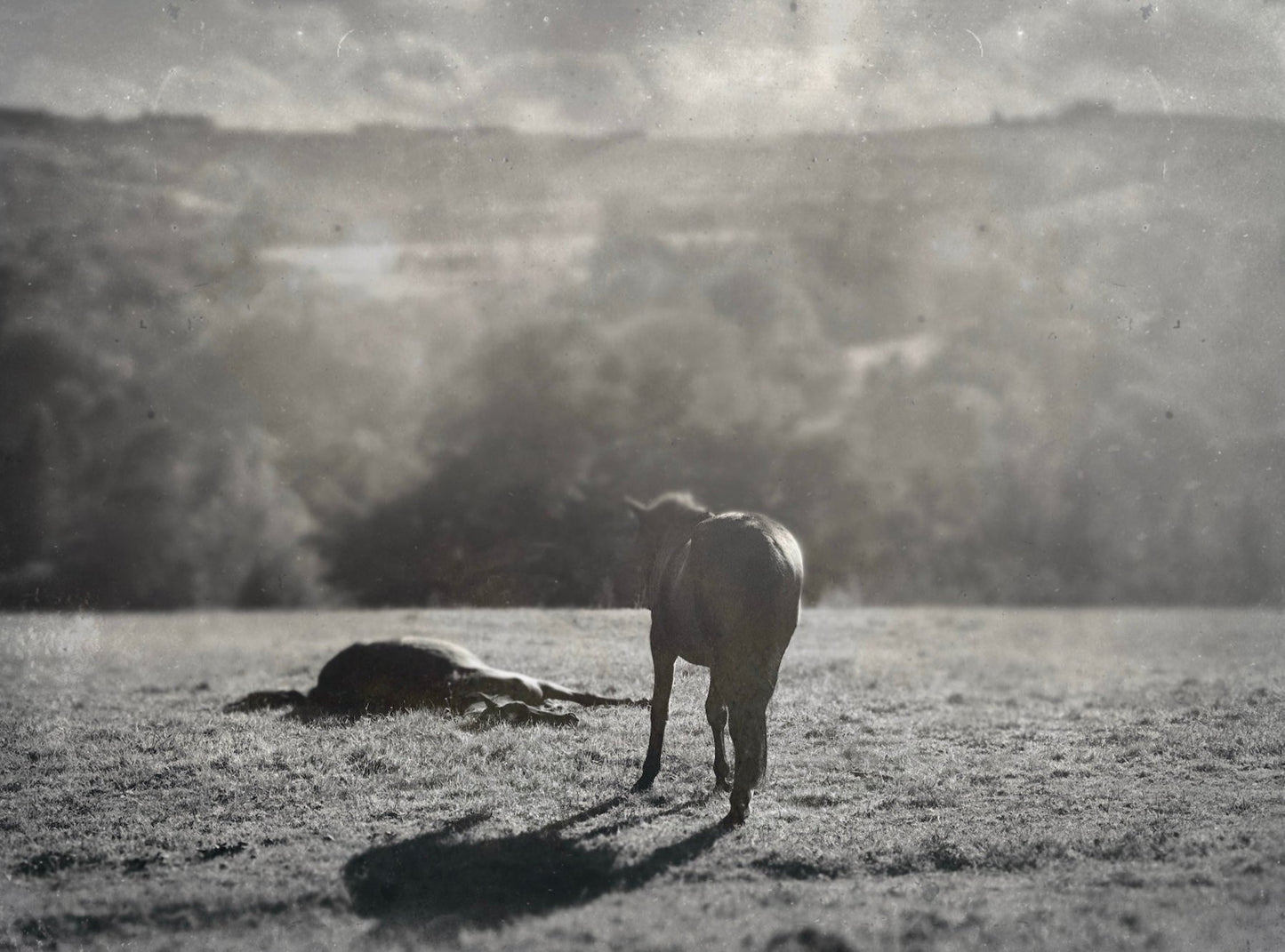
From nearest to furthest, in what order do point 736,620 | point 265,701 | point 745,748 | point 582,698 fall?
point 745,748 < point 736,620 < point 582,698 < point 265,701

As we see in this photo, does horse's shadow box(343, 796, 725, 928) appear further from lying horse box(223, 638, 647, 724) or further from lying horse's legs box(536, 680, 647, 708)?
lying horse's legs box(536, 680, 647, 708)

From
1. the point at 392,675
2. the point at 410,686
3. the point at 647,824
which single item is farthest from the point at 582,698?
the point at 647,824

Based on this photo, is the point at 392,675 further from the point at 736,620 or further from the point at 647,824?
the point at 736,620

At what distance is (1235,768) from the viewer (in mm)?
9562

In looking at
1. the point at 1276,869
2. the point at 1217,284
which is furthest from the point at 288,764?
the point at 1217,284

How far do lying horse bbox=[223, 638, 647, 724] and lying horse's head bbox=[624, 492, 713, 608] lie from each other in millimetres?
3220

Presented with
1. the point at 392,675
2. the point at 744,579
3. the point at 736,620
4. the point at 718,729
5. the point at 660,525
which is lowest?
the point at 392,675

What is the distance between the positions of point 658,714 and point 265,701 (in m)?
6.81

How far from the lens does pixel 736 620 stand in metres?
7.60

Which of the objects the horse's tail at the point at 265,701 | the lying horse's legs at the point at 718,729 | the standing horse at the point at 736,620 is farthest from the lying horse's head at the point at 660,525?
the horse's tail at the point at 265,701

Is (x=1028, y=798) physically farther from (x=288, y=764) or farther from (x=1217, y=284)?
(x=1217, y=284)

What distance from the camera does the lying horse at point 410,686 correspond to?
12.2 metres

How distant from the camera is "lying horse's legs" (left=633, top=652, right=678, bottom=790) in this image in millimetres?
8766

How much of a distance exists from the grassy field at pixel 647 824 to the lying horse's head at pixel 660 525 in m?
2.02
